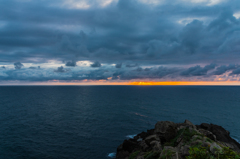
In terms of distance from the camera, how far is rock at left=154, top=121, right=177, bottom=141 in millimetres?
32812

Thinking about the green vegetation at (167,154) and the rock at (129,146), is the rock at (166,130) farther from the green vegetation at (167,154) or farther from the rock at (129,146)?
the green vegetation at (167,154)

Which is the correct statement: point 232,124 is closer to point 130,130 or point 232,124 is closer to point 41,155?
point 130,130

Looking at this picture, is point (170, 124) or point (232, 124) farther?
point (232, 124)

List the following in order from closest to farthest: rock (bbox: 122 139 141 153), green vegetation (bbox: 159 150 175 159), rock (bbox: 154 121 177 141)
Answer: green vegetation (bbox: 159 150 175 159), rock (bbox: 154 121 177 141), rock (bbox: 122 139 141 153)

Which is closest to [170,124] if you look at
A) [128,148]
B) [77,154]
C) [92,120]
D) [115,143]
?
[128,148]

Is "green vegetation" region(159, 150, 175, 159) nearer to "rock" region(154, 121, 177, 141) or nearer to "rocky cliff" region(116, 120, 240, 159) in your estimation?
"rocky cliff" region(116, 120, 240, 159)

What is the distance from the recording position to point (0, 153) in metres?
37.0

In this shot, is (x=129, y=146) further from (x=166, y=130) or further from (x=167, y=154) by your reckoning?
(x=167, y=154)

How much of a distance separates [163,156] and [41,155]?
101 feet

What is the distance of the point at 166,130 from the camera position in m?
37.5

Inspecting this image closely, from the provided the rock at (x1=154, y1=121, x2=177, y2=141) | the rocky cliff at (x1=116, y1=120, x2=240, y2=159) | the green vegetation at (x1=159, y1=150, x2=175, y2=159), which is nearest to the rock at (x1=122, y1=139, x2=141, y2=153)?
the rocky cliff at (x1=116, y1=120, x2=240, y2=159)

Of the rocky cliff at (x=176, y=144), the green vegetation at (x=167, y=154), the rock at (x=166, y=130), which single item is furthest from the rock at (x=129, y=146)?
the green vegetation at (x=167, y=154)

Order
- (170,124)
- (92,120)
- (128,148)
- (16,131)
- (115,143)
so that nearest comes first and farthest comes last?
1. (128,148)
2. (170,124)
3. (115,143)
4. (16,131)
5. (92,120)

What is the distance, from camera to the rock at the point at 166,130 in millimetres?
32812
